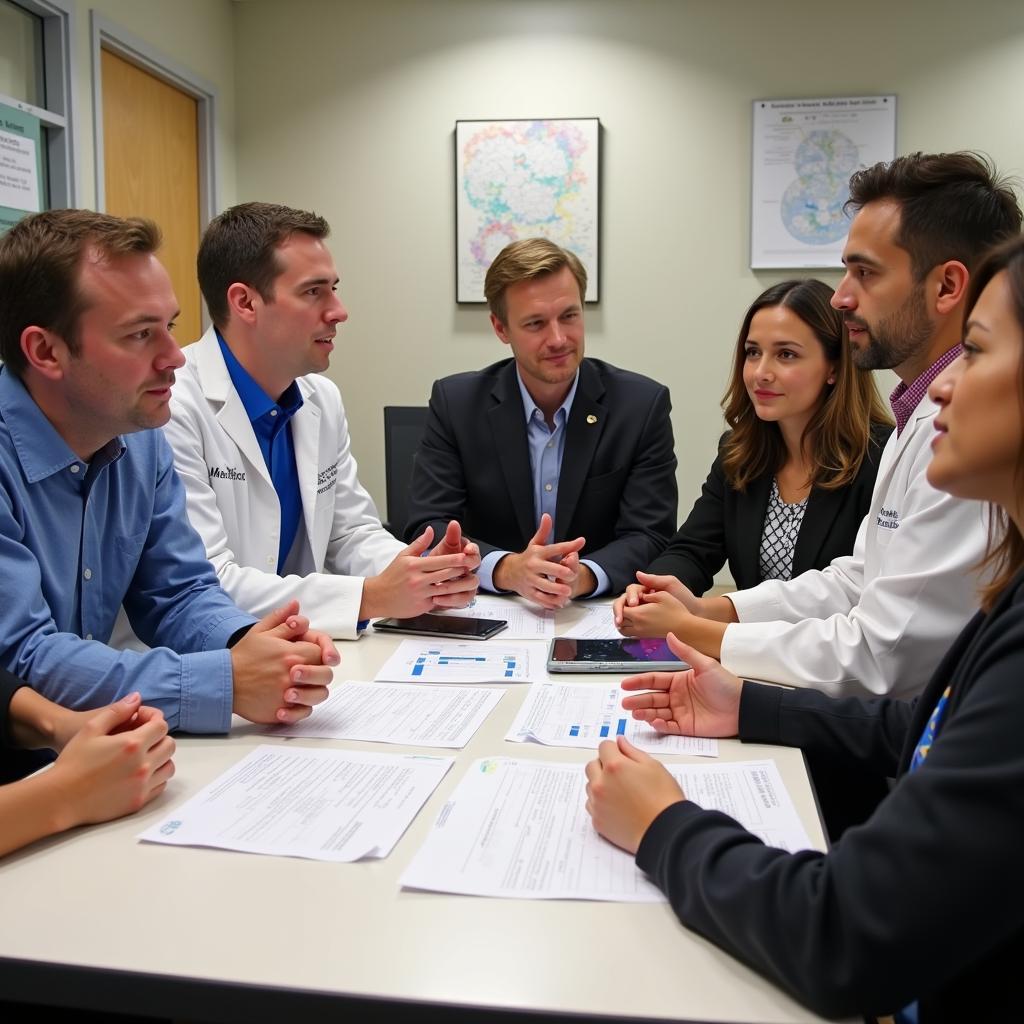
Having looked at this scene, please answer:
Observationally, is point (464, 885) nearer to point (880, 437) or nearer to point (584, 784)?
point (584, 784)

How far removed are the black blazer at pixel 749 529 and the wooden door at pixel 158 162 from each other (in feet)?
8.17

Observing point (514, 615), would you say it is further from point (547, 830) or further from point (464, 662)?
point (547, 830)

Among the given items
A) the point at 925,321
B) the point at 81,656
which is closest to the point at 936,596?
the point at 925,321

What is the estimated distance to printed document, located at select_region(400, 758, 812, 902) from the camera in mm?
897

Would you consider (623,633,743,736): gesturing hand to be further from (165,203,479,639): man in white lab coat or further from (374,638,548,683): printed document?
(165,203,479,639): man in white lab coat

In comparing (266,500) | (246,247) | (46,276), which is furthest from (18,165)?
(46,276)

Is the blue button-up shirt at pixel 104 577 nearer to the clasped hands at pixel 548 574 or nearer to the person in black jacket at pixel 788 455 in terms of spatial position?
the clasped hands at pixel 548 574

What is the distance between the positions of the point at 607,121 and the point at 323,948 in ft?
13.0

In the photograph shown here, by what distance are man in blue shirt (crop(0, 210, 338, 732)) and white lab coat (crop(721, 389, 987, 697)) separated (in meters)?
0.70

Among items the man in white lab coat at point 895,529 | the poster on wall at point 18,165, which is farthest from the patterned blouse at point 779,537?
the poster on wall at point 18,165

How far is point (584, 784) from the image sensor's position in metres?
1.12

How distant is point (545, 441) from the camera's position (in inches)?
104

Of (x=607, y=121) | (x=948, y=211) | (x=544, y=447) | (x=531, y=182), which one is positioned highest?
(x=607, y=121)

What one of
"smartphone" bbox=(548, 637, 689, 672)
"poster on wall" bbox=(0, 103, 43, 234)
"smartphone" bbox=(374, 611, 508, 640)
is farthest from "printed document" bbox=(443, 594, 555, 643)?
"poster on wall" bbox=(0, 103, 43, 234)
